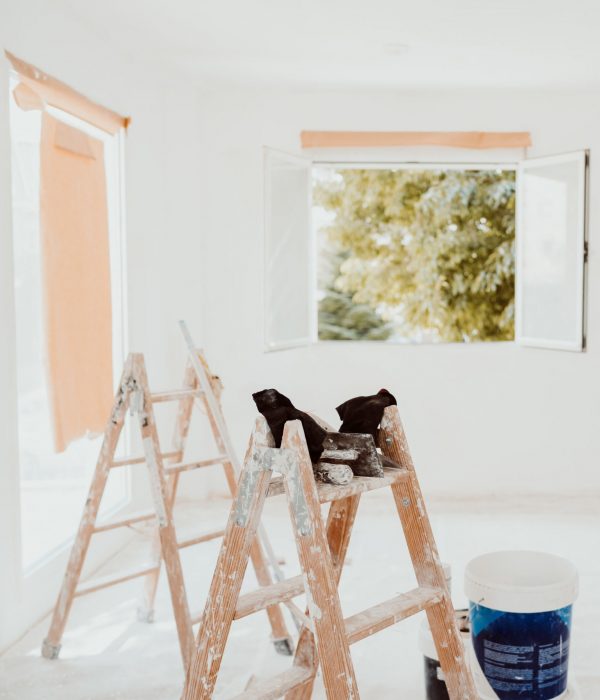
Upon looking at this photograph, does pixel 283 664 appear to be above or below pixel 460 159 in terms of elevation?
below

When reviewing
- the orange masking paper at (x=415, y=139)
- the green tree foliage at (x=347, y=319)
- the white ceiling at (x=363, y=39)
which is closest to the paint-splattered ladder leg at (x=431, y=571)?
the white ceiling at (x=363, y=39)

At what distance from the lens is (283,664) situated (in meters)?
2.55

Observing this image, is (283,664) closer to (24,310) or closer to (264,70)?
(24,310)

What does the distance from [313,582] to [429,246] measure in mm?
7758

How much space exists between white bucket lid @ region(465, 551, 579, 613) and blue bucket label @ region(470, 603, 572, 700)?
26 millimetres

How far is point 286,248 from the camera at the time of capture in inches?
188

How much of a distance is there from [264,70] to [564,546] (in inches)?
120

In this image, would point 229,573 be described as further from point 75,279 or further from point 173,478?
point 75,279

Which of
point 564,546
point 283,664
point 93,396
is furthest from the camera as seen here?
point 564,546

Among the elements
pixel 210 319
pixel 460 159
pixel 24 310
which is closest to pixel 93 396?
pixel 24 310

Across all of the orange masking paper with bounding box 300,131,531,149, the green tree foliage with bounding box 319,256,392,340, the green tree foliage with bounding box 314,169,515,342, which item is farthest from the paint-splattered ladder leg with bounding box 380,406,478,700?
the green tree foliage with bounding box 319,256,392,340

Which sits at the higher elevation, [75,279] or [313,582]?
[75,279]

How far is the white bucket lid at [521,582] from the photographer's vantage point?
1.96 metres

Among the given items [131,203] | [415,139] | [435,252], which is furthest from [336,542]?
[435,252]
